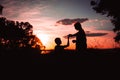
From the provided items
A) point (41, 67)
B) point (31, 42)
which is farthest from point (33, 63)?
point (31, 42)

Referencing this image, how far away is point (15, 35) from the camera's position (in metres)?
50.6

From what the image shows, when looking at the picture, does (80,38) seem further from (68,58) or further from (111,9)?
(111,9)

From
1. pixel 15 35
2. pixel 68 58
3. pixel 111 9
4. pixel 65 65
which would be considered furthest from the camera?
pixel 15 35

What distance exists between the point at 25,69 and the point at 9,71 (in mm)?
571

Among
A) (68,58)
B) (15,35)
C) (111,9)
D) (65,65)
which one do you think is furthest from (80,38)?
(15,35)

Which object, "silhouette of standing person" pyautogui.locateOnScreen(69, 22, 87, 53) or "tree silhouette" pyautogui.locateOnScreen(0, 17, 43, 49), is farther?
"tree silhouette" pyautogui.locateOnScreen(0, 17, 43, 49)

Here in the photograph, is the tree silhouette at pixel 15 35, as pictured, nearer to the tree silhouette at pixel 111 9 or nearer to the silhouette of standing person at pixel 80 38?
the tree silhouette at pixel 111 9

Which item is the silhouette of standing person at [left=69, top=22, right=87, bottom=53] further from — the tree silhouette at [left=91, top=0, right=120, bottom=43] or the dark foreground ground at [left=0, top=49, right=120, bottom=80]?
the tree silhouette at [left=91, top=0, right=120, bottom=43]

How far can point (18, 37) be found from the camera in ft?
169

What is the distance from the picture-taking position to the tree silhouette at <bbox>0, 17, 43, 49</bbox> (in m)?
46.7

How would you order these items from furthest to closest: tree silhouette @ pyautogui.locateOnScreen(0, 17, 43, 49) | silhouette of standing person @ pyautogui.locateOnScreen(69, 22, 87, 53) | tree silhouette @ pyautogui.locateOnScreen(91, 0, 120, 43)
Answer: tree silhouette @ pyautogui.locateOnScreen(0, 17, 43, 49) → tree silhouette @ pyautogui.locateOnScreen(91, 0, 120, 43) → silhouette of standing person @ pyautogui.locateOnScreen(69, 22, 87, 53)

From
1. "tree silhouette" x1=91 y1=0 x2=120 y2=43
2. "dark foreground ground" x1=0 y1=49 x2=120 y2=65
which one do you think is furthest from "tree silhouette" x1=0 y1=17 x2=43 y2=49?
"dark foreground ground" x1=0 y1=49 x2=120 y2=65

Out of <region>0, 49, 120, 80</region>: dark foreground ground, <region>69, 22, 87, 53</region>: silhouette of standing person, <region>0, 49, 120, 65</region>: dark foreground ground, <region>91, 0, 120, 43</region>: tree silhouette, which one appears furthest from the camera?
<region>91, 0, 120, 43</region>: tree silhouette

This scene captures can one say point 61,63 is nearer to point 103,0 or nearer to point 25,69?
point 25,69
